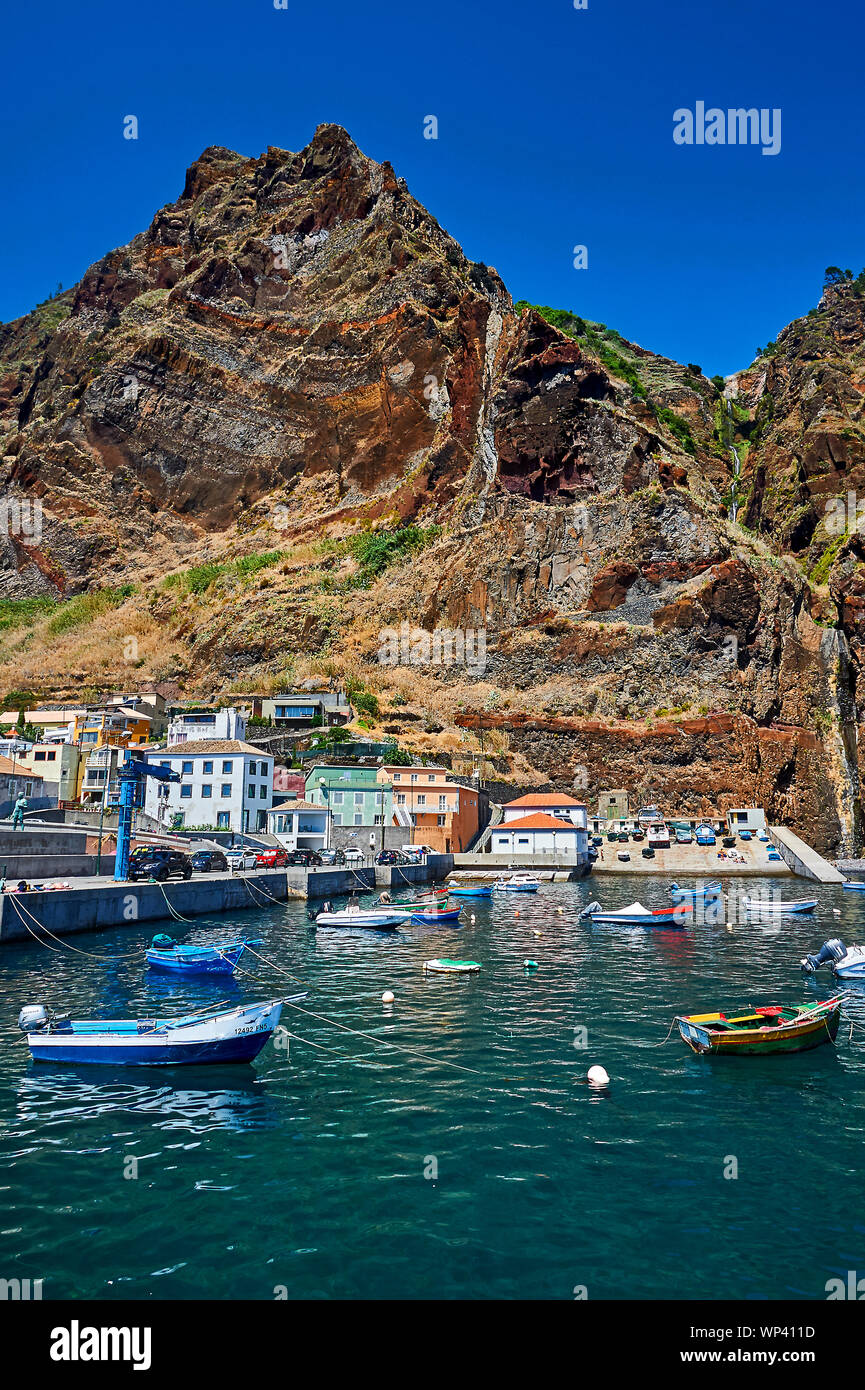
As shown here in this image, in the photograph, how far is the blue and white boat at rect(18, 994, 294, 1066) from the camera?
835 inches

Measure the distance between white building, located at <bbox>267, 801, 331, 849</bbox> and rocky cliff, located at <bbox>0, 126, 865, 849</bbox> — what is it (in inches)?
1245

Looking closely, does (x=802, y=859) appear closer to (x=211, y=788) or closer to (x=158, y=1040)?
(x=211, y=788)

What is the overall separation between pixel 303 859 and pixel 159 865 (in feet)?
61.5

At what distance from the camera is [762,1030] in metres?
23.1

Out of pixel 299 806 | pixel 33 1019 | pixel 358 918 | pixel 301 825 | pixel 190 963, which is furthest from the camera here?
pixel 299 806

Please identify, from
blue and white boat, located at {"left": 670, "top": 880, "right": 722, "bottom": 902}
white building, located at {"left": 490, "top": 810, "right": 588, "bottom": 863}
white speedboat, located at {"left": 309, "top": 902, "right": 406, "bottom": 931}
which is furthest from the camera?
white building, located at {"left": 490, "top": 810, "right": 588, "bottom": 863}

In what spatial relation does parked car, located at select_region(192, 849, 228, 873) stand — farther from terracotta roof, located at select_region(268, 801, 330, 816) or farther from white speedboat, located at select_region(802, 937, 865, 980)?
white speedboat, located at select_region(802, 937, 865, 980)

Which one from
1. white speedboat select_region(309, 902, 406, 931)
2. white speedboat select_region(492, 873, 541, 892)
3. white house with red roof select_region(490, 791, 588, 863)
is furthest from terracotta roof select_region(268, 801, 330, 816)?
white speedboat select_region(309, 902, 406, 931)

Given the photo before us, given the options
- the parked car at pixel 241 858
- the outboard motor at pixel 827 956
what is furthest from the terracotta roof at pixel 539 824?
the outboard motor at pixel 827 956

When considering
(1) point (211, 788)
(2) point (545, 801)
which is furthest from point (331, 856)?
(2) point (545, 801)

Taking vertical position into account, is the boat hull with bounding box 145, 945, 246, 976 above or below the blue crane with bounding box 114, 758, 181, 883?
below

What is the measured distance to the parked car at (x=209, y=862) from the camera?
5831cm
